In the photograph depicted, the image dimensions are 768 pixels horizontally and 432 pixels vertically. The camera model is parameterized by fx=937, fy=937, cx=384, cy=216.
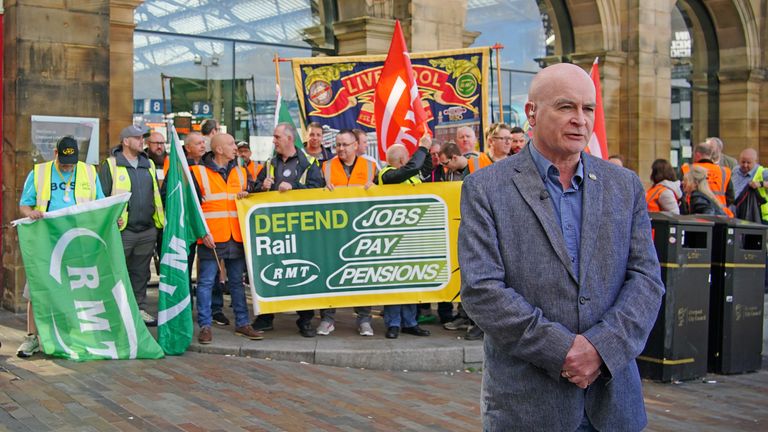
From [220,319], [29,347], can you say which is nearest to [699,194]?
[220,319]

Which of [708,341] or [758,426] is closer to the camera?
[758,426]

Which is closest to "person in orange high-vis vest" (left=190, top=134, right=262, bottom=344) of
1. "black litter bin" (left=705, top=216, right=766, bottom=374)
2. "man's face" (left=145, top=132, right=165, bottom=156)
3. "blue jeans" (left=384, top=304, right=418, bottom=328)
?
"blue jeans" (left=384, top=304, right=418, bottom=328)

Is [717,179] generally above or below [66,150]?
Answer: below

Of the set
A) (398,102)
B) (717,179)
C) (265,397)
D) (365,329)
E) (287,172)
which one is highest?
(398,102)

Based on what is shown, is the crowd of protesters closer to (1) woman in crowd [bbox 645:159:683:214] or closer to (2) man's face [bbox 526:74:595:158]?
(1) woman in crowd [bbox 645:159:683:214]

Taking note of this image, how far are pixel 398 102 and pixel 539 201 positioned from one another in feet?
21.5

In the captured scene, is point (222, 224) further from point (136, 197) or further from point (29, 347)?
point (29, 347)

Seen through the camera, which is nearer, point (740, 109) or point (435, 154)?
point (435, 154)

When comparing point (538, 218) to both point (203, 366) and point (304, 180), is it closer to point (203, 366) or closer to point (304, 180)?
point (203, 366)

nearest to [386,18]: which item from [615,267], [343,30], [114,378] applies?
[343,30]

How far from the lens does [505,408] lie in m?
2.85

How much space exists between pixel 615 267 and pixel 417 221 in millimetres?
5649

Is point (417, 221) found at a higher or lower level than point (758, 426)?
higher

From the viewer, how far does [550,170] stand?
2.93 meters
